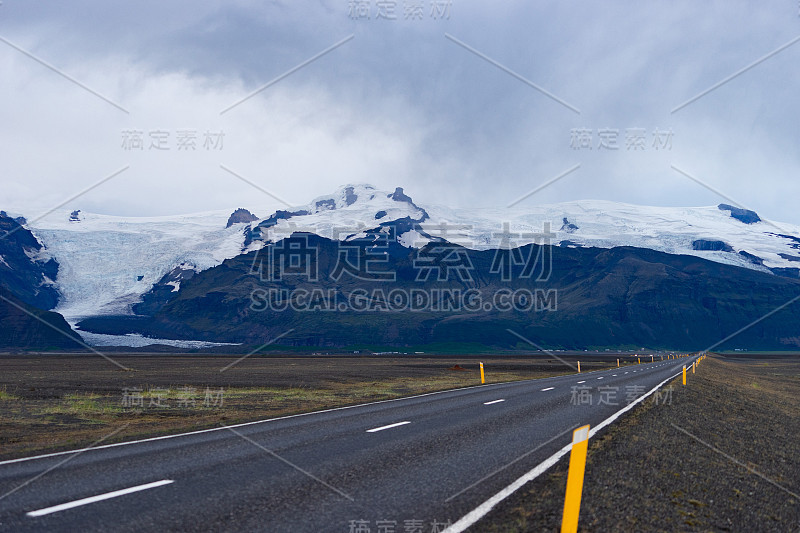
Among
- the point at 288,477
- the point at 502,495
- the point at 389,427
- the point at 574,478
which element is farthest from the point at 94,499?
the point at 389,427

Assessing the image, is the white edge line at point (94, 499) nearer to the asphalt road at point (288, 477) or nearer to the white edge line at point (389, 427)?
the asphalt road at point (288, 477)

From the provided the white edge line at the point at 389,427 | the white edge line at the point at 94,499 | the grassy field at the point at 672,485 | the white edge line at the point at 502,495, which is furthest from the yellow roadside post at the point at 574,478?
the white edge line at the point at 389,427

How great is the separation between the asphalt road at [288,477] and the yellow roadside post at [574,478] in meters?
1.43

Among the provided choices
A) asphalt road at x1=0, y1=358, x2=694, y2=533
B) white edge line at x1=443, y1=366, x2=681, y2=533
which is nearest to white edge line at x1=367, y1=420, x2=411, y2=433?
asphalt road at x1=0, y1=358, x2=694, y2=533

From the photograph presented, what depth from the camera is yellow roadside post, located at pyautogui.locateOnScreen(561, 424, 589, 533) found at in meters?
6.05

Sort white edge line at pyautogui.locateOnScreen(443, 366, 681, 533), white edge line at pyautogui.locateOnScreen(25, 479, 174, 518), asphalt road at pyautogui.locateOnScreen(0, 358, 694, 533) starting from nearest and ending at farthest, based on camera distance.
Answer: white edge line at pyautogui.locateOnScreen(443, 366, 681, 533) → asphalt road at pyautogui.locateOnScreen(0, 358, 694, 533) → white edge line at pyautogui.locateOnScreen(25, 479, 174, 518)

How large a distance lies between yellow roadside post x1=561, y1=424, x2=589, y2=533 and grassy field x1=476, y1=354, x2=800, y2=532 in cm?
63

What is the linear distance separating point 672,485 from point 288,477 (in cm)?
575

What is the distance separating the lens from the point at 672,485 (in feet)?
30.3

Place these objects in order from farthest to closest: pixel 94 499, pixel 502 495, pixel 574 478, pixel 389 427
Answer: pixel 389 427
pixel 502 495
pixel 94 499
pixel 574 478

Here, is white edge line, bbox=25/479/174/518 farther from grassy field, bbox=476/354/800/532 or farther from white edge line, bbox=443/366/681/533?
grassy field, bbox=476/354/800/532

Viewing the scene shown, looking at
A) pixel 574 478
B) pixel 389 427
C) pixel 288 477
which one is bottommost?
pixel 389 427

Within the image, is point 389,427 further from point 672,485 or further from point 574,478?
point 574,478

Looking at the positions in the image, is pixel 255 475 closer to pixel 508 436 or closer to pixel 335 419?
pixel 508 436
